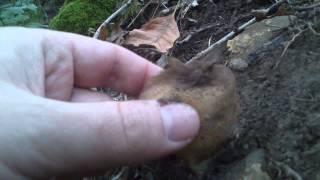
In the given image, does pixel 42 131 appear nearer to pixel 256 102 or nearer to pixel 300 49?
pixel 256 102

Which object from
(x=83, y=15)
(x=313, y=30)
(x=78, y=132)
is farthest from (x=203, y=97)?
(x=83, y=15)

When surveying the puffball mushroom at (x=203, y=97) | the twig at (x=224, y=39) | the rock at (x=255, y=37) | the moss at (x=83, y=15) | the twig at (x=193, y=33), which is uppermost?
the puffball mushroom at (x=203, y=97)

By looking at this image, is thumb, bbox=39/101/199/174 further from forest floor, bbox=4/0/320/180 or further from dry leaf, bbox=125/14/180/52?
dry leaf, bbox=125/14/180/52

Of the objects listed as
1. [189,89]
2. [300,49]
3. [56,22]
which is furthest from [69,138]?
[56,22]

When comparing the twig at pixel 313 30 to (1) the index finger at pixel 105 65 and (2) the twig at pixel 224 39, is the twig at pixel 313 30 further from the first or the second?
(1) the index finger at pixel 105 65

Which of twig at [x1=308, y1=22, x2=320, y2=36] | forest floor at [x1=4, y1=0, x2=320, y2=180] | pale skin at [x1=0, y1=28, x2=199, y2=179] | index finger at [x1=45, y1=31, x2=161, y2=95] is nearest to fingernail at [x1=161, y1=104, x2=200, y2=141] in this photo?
pale skin at [x1=0, y1=28, x2=199, y2=179]

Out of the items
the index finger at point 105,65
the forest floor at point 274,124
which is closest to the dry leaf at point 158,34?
the index finger at point 105,65
